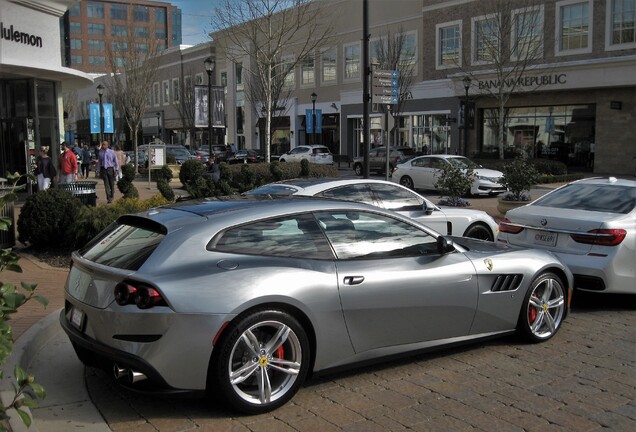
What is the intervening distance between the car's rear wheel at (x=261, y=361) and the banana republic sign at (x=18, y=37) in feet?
51.6

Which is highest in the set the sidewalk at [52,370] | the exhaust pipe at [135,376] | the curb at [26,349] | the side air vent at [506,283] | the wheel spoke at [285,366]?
the side air vent at [506,283]

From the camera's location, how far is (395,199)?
368 inches

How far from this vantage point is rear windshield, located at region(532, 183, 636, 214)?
23.6 ft

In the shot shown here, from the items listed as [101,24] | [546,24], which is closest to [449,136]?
[546,24]

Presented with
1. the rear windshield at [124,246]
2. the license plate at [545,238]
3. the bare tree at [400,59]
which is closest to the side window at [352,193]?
the license plate at [545,238]

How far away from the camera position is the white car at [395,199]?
856 cm

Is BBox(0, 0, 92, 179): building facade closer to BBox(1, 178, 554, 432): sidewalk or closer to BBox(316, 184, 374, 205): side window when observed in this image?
BBox(1, 178, 554, 432): sidewalk

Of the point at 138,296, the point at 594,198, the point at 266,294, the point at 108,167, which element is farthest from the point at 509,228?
the point at 108,167

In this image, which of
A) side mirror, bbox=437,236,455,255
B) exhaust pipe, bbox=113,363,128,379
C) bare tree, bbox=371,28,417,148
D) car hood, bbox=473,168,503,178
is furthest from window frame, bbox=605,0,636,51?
exhaust pipe, bbox=113,363,128,379

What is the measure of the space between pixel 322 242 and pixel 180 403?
1.58 metres

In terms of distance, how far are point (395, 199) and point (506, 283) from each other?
4.04 metres

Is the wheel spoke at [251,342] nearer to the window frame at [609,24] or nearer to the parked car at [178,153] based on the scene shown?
the window frame at [609,24]

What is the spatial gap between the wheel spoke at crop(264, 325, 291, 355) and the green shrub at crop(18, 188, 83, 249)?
21.7ft

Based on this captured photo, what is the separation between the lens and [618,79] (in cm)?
3066
